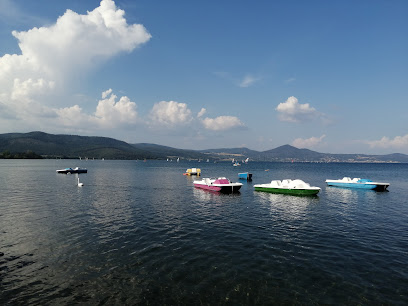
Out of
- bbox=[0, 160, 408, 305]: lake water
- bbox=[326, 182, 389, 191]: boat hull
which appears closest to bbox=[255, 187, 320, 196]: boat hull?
bbox=[0, 160, 408, 305]: lake water

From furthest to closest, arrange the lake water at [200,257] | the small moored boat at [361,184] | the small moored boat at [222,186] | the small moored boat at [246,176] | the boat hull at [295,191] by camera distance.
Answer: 1. the small moored boat at [246,176]
2. the small moored boat at [361,184]
3. the small moored boat at [222,186]
4. the boat hull at [295,191]
5. the lake water at [200,257]

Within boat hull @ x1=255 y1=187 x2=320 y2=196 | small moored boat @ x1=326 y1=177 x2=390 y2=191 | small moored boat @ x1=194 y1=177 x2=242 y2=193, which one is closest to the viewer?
boat hull @ x1=255 y1=187 x2=320 y2=196

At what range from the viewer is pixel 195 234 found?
23.8 metres

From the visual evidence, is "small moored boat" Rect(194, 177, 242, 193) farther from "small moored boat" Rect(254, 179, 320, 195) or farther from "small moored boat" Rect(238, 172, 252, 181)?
"small moored boat" Rect(238, 172, 252, 181)

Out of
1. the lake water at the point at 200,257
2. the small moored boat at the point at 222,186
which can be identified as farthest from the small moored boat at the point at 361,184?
the small moored boat at the point at 222,186

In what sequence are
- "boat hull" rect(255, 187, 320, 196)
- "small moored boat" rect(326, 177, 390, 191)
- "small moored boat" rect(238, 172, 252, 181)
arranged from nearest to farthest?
"boat hull" rect(255, 187, 320, 196) < "small moored boat" rect(326, 177, 390, 191) < "small moored boat" rect(238, 172, 252, 181)

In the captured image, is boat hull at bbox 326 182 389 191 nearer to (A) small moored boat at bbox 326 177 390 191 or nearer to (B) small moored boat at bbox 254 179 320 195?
(A) small moored boat at bbox 326 177 390 191

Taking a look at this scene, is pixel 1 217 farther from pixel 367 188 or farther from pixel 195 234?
pixel 367 188

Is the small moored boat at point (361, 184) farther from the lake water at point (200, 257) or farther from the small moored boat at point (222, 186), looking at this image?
the small moored boat at point (222, 186)

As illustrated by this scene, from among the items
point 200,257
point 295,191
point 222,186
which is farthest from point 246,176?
point 200,257

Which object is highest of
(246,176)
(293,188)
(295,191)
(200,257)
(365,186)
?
(293,188)

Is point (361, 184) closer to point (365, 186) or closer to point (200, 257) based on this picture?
point (365, 186)

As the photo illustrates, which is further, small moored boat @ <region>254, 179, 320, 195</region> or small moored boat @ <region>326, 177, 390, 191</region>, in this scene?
small moored boat @ <region>326, 177, 390, 191</region>

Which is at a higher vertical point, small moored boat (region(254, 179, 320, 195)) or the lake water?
small moored boat (region(254, 179, 320, 195))
